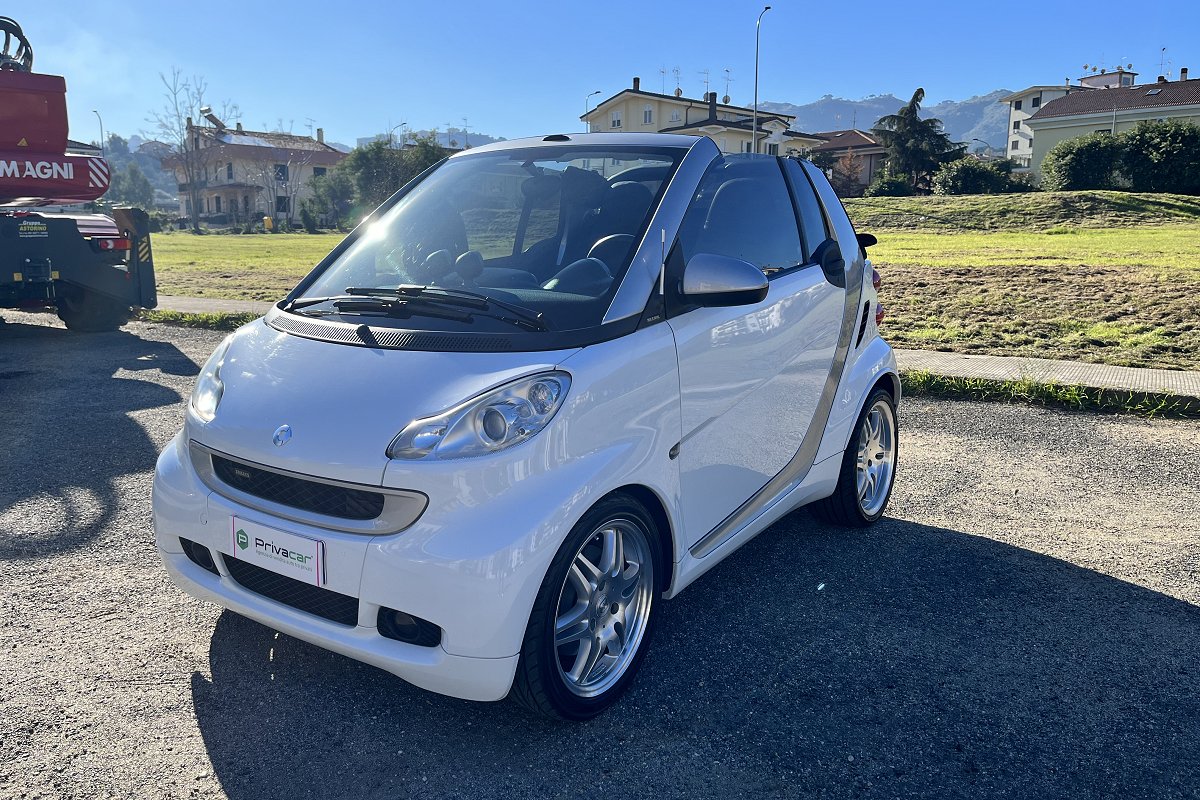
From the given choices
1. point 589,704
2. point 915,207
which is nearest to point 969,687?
point 589,704

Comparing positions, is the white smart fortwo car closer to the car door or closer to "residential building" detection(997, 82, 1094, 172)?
the car door

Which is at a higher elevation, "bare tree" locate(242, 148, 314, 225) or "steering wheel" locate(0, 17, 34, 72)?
"bare tree" locate(242, 148, 314, 225)

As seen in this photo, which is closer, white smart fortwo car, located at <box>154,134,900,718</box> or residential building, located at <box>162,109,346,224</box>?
white smart fortwo car, located at <box>154,134,900,718</box>

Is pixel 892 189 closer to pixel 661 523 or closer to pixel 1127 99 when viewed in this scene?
pixel 1127 99

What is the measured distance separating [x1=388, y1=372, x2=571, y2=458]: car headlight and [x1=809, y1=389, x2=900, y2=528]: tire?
1.99 metres

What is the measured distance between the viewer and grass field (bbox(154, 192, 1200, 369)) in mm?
8445

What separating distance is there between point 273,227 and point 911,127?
41.3 m

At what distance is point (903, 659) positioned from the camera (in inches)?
123

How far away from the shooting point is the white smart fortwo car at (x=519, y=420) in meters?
2.37

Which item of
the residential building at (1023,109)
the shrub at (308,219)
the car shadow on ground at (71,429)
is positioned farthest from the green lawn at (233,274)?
the residential building at (1023,109)

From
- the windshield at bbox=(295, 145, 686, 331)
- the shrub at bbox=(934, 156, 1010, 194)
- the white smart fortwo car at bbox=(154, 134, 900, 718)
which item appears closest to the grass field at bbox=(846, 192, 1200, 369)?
the white smart fortwo car at bbox=(154, 134, 900, 718)

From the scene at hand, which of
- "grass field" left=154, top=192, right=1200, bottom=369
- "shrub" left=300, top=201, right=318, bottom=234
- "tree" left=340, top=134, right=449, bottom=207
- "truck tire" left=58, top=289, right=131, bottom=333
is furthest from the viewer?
"tree" left=340, top=134, right=449, bottom=207

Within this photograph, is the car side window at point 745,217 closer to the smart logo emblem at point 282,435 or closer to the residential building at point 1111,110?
the smart logo emblem at point 282,435

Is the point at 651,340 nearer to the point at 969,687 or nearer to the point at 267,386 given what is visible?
the point at 267,386
